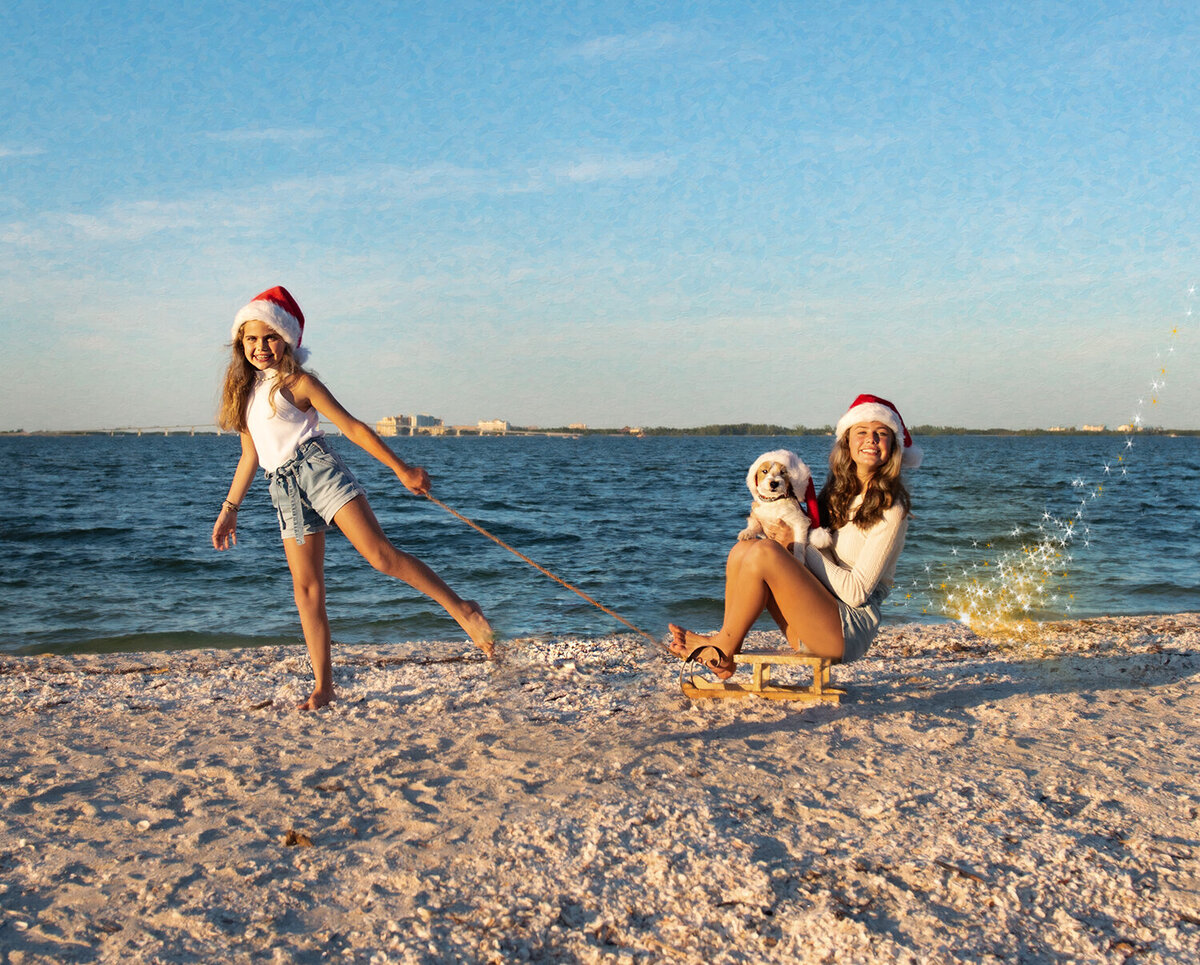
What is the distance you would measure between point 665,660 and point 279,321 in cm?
313

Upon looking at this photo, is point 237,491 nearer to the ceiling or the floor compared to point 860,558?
nearer to the ceiling

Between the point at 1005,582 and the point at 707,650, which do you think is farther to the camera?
the point at 1005,582

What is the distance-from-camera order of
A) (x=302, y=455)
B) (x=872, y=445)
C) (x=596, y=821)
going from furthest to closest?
1. (x=872, y=445)
2. (x=302, y=455)
3. (x=596, y=821)

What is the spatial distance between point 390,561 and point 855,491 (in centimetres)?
223

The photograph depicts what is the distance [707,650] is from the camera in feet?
13.5

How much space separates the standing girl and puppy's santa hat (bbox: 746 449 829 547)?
1612 mm

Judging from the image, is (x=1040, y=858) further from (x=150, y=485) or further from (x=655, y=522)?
(x=150, y=485)

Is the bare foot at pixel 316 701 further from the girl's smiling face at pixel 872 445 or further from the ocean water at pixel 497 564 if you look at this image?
the ocean water at pixel 497 564

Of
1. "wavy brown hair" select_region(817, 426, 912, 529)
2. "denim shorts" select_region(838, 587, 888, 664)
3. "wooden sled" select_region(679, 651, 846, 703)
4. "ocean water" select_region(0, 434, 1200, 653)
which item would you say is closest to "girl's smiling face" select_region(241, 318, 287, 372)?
"wooden sled" select_region(679, 651, 846, 703)

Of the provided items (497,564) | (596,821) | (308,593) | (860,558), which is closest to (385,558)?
(308,593)

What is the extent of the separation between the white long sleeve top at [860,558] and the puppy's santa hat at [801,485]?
3.0 inches

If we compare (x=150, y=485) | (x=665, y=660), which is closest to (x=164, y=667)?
(x=665, y=660)

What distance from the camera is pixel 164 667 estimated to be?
5.48 meters

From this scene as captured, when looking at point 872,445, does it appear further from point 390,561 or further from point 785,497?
point 390,561
